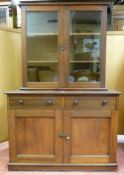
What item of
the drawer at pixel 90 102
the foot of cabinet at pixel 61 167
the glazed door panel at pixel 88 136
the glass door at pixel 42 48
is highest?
the glass door at pixel 42 48

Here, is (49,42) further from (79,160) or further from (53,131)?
(79,160)

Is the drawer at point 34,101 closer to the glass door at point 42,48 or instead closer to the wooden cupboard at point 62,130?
the wooden cupboard at point 62,130

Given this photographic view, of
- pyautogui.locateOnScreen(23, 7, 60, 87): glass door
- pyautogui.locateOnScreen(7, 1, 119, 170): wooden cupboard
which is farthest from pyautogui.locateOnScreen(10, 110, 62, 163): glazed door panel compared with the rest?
pyautogui.locateOnScreen(23, 7, 60, 87): glass door

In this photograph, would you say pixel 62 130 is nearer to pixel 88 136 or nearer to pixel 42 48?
pixel 88 136

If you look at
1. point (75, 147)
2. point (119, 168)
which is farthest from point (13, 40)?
point (119, 168)

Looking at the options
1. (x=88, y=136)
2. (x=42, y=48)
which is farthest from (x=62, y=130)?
(x=42, y=48)

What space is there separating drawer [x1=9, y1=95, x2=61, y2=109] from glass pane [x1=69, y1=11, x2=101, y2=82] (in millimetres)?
339

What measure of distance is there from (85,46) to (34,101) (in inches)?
32.5

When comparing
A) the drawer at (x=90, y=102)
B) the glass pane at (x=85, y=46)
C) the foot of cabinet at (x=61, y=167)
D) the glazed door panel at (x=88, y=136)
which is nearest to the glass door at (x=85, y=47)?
the glass pane at (x=85, y=46)

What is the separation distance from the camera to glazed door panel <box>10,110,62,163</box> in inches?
97.6

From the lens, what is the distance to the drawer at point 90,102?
243 centimetres

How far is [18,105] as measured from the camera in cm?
247

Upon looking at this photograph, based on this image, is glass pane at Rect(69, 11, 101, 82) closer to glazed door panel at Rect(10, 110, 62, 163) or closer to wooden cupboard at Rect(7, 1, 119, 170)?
wooden cupboard at Rect(7, 1, 119, 170)

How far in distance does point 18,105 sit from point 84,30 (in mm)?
1083
